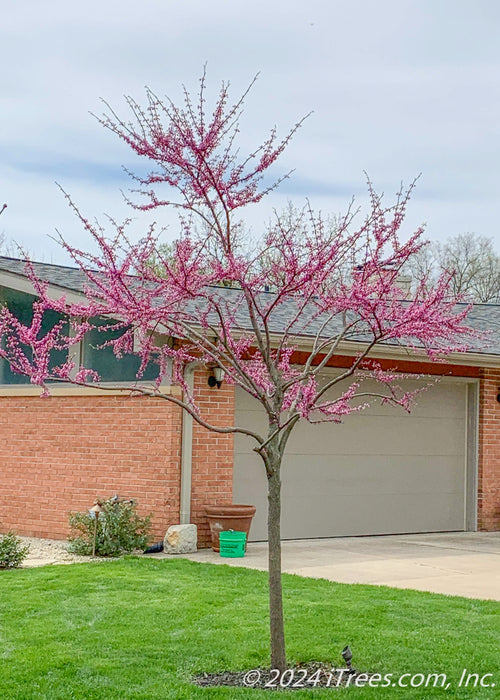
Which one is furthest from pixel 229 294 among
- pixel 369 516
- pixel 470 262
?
pixel 470 262

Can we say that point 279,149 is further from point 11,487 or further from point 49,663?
point 11,487

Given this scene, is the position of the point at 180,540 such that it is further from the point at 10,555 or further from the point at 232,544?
the point at 10,555

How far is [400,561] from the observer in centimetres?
1114

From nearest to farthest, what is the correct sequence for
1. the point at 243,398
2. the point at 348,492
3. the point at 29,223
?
1. the point at 243,398
2. the point at 348,492
3. the point at 29,223

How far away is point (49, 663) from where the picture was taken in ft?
20.6

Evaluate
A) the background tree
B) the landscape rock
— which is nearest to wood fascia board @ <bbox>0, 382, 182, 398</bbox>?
the landscape rock

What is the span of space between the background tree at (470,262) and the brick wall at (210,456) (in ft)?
75.1

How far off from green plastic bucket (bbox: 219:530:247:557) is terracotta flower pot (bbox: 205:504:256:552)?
0.66 feet

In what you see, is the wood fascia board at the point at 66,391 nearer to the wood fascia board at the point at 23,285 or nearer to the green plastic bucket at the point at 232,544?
the wood fascia board at the point at 23,285

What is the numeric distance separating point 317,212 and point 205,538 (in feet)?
21.2

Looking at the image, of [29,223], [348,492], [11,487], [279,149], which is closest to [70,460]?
[11,487]

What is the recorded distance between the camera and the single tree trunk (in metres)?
6.13

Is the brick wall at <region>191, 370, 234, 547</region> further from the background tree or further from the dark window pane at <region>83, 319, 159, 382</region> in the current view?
the background tree

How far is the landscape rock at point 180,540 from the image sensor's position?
37.6 ft
